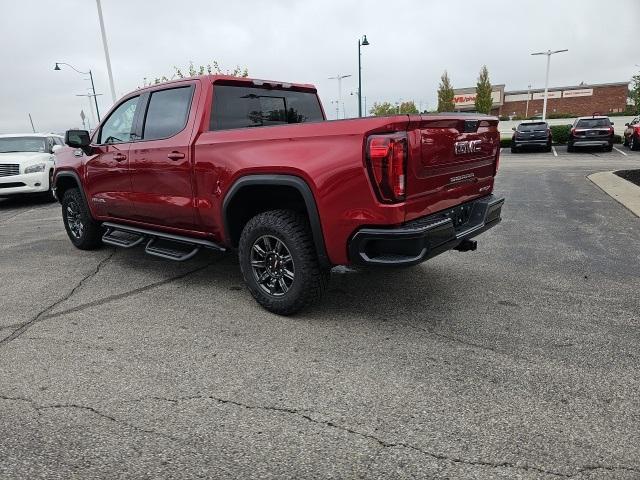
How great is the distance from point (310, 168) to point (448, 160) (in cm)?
100

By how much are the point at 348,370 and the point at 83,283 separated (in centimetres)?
322

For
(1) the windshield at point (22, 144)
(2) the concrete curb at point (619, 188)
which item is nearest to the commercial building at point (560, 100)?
(2) the concrete curb at point (619, 188)

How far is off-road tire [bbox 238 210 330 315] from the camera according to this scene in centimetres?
363

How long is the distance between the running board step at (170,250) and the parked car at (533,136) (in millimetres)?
20292

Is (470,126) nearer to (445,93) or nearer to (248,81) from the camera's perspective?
(248,81)

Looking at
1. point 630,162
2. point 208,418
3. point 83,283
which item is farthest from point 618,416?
point 630,162

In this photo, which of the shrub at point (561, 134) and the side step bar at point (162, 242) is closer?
the side step bar at point (162, 242)

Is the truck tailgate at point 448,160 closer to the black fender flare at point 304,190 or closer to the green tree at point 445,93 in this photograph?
the black fender flare at point 304,190

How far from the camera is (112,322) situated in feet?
12.7

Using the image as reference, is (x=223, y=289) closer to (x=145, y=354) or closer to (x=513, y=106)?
(x=145, y=354)

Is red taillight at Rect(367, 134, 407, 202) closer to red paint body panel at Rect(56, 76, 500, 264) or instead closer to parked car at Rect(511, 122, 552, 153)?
red paint body panel at Rect(56, 76, 500, 264)

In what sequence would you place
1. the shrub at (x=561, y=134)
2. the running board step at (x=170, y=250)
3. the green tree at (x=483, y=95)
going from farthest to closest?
the green tree at (x=483, y=95)
the shrub at (x=561, y=134)
the running board step at (x=170, y=250)

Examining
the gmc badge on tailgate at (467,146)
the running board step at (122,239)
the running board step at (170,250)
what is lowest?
the running board step at (122,239)

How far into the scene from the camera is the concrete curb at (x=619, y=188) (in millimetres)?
8328
